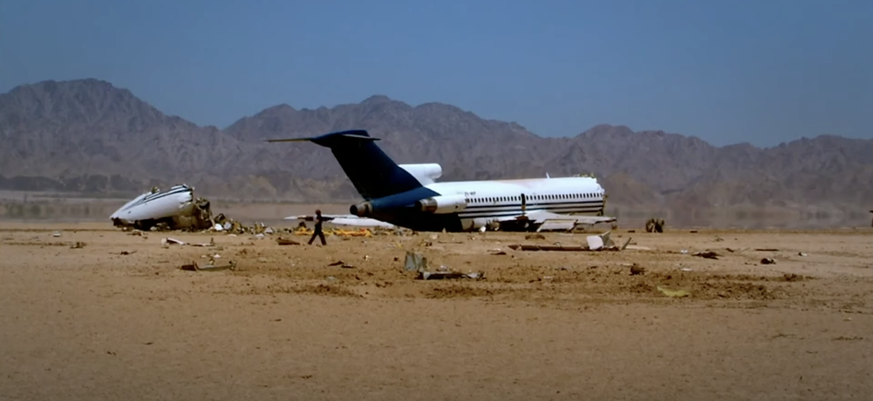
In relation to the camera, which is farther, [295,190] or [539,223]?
[295,190]

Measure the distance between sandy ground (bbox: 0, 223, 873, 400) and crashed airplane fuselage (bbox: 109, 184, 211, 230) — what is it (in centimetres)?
1843

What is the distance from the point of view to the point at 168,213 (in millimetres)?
42094

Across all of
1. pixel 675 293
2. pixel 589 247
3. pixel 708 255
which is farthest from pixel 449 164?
pixel 675 293

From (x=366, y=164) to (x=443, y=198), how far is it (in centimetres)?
351

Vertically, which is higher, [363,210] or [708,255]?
[363,210]

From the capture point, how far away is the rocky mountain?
4781 inches

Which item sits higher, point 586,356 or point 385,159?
point 385,159

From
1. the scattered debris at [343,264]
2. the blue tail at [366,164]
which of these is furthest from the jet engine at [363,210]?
the scattered debris at [343,264]

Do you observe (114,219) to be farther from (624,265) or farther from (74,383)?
(74,383)

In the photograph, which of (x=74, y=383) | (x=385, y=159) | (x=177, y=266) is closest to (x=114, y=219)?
(x=385, y=159)

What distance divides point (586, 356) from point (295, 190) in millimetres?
135488

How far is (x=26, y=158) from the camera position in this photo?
15725cm

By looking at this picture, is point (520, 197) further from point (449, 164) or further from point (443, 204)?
point (449, 164)

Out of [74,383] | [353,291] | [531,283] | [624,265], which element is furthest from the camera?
[624,265]
